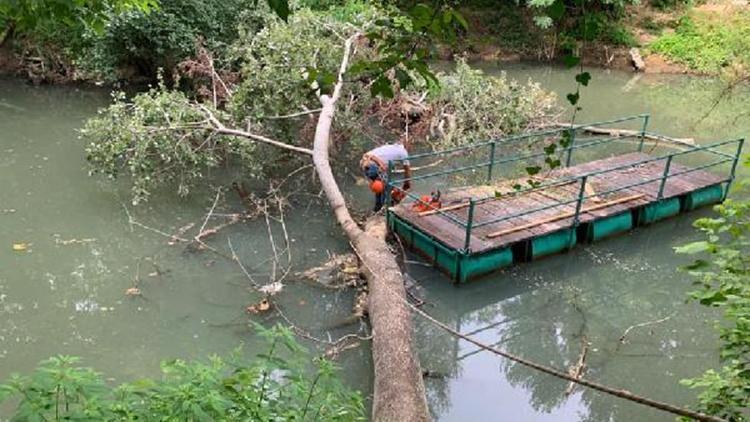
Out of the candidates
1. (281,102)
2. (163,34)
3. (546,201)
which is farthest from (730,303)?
(163,34)

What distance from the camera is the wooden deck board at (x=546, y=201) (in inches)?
342

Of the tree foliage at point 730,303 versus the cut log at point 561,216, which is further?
the cut log at point 561,216

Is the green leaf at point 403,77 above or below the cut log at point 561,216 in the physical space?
above

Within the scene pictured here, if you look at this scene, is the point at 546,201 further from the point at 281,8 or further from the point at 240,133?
the point at 281,8

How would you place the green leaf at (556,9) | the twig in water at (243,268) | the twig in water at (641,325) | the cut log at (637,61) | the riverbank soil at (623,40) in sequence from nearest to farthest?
1. the green leaf at (556,9)
2. the twig in water at (641,325)
3. the twig in water at (243,268)
4. the cut log at (637,61)
5. the riverbank soil at (623,40)

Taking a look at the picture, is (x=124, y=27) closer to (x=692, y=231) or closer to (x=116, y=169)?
(x=116, y=169)

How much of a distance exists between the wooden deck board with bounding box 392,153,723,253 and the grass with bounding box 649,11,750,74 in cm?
1048

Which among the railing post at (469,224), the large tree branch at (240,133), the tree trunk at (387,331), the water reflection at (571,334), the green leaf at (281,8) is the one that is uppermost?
the green leaf at (281,8)

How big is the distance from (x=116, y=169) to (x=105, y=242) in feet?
5.91

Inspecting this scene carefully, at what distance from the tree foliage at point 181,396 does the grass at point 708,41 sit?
1922cm

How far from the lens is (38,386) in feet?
10.5

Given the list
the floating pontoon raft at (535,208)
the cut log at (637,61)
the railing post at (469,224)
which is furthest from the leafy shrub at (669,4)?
the railing post at (469,224)

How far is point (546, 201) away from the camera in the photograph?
979cm

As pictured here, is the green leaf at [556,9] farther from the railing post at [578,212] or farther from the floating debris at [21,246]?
the floating debris at [21,246]
